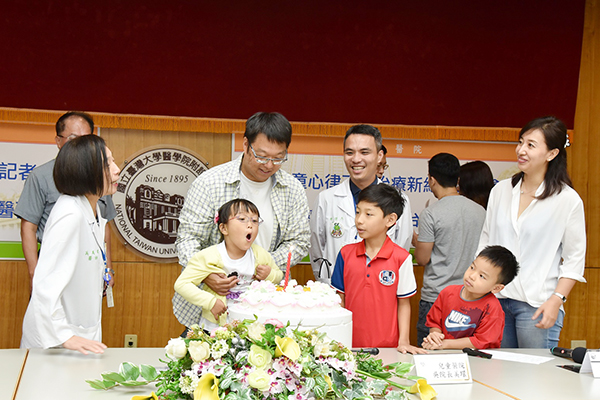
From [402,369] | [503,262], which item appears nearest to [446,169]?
[503,262]

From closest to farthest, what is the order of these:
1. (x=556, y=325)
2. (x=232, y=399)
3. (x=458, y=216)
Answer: (x=232, y=399), (x=556, y=325), (x=458, y=216)

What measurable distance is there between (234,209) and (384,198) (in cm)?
61

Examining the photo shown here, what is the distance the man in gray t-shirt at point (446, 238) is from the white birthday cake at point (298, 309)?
1287 millimetres

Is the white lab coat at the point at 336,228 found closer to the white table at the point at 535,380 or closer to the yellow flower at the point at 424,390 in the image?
the white table at the point at 535,380

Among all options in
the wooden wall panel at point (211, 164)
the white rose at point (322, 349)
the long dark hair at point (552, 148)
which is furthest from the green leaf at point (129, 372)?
the wooden wall panel at point (211, 164)

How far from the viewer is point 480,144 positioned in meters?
3.80

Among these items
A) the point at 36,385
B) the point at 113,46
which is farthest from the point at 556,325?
the point at 113,46

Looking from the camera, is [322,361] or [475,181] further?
[475,181]

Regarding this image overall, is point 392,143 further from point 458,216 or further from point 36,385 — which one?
point 36,385

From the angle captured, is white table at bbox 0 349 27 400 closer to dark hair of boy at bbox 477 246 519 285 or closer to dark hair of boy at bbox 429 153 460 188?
dark hair of boy at bbox 477 246 519 285

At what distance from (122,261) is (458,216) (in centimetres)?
194

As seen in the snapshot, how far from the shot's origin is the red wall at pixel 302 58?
331 centimetres

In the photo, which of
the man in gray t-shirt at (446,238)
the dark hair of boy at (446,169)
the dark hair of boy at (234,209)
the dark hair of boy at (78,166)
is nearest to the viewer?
the dark hair of boy at (78,166)

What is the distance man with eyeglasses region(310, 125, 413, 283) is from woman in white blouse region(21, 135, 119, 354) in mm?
1066
